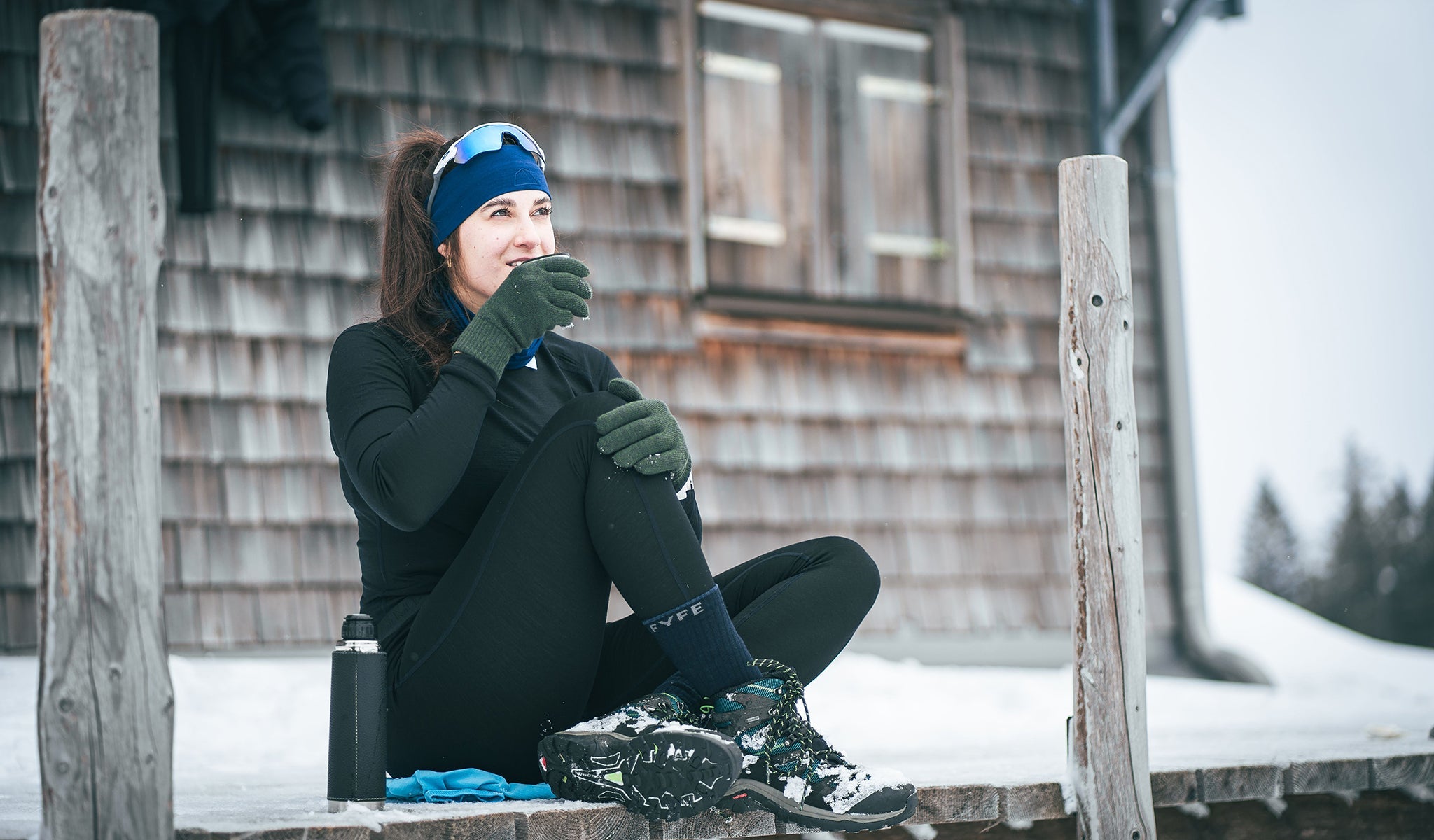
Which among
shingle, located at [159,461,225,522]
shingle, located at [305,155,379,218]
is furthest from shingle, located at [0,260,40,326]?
shingle, located at [305,155,379,218]

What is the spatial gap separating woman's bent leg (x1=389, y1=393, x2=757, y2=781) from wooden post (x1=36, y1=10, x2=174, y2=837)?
1.31ft

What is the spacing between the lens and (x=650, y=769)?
1711 millimetres

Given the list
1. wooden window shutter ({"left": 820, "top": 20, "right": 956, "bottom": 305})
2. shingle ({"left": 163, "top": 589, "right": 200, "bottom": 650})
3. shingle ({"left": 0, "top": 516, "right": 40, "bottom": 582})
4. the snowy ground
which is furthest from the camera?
wooden window shutter ({"left": 820, "top": 20, "right": 956, "bottom": 305})

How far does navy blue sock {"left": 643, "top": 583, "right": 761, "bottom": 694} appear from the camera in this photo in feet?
6.01

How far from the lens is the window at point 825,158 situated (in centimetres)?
518

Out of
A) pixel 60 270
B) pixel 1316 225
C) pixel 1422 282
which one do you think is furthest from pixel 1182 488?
pixel 1316 225

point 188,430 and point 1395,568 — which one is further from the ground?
point 188,430

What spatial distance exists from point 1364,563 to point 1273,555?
1.42 metres

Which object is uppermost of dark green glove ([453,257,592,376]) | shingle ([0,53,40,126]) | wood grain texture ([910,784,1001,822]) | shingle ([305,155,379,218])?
shingle ([0,53,40,126])

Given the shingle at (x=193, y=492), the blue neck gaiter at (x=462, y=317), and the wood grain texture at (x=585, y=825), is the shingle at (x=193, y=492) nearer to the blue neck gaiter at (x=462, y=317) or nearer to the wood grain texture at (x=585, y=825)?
the blue neck gaiter at (x=462, y=317)

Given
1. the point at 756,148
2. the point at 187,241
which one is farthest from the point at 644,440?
the point at 756,148

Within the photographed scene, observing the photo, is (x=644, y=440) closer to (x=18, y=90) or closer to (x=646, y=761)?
(x=646, y=761)

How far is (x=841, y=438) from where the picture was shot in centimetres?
522

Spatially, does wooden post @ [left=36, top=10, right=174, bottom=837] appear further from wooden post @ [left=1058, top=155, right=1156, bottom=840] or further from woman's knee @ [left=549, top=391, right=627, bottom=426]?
wooden post @ [left=1058, top=155, right=1156, bottom=840]
